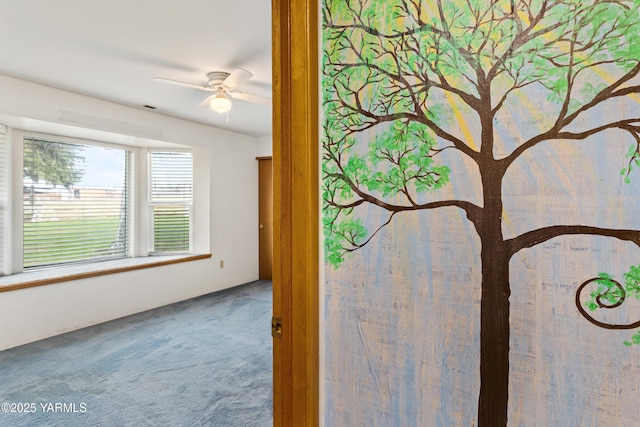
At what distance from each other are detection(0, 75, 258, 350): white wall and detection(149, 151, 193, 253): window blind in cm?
23

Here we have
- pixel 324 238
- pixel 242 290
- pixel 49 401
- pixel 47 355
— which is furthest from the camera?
pixel 242 290

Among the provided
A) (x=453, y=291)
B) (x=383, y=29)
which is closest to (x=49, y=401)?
(x=453, y=291)

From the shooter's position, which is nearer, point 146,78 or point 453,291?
point 453,291

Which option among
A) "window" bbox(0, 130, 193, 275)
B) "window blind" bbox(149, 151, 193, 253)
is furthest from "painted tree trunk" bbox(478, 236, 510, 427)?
"window blind" bbox(149, 151, 193, 253)

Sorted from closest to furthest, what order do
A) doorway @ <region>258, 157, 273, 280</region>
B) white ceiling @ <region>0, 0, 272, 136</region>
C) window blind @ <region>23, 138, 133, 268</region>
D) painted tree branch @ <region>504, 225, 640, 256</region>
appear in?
painted tree branch @ <region>504, 225, 640, 256</region> → white ceiling @ <region>0, 0, 272, 136</region> → window blind @ <region>23, 138, 133, 268</region> → doorway @ <region>258, 157, 273, 280</region>

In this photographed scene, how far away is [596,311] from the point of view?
717 millimetres

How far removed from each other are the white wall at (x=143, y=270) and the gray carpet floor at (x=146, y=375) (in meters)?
0.23

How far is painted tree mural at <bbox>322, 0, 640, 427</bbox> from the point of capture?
27.7 inches

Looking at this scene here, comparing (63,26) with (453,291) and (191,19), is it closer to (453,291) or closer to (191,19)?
(191,19)

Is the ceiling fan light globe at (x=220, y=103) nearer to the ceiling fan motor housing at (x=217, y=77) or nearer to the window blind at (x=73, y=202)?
the ceiling fan motor housing at (x=217, y=77)

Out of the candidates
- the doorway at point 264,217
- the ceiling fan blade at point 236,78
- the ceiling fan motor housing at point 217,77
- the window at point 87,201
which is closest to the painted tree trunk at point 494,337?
the ceiling fan blade at point 236,78

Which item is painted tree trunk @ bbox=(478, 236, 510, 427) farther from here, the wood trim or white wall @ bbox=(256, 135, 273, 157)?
white wall @ bbox=(256, 135, 273, 157)

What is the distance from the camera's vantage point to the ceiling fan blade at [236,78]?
101 inches

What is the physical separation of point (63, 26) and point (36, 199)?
230cm
